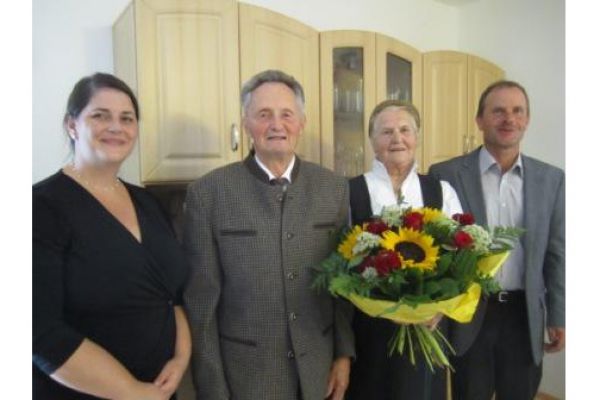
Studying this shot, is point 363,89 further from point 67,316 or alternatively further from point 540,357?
point 67,316

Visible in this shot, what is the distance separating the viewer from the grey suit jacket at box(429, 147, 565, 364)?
105 centimetres

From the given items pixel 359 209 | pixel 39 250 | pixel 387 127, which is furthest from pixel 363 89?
pixel 39 250

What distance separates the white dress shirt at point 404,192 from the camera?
3.55 feet

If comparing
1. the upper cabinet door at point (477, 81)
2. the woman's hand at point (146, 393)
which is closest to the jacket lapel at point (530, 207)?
the upper cabinet door at point (477, 81)

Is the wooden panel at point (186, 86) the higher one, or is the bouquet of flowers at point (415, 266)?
the wooden panel at point (186, 86)

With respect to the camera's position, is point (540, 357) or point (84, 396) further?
point (540, 357)

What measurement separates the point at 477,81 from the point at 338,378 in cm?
125

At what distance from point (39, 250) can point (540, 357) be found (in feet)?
4.02

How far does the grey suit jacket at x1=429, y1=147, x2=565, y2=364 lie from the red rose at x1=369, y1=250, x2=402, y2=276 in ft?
1.63

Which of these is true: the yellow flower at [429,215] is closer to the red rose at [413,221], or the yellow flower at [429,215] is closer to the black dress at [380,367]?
the red rose at [413,221]

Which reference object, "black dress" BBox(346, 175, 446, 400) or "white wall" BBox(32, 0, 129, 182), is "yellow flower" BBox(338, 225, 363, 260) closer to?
"black dress" BBox(346, 175, 446, 400)

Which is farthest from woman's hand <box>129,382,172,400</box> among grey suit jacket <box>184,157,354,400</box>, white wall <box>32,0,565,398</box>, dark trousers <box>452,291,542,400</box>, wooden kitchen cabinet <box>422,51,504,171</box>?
wooden kitchen cabinet <box>422,51,504,171</box>

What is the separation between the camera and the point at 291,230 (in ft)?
2.98

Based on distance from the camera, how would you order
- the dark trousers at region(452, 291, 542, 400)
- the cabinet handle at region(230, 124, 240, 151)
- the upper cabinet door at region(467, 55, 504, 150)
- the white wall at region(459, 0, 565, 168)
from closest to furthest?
1. the white wall at region(459, 0, 565, 168)
2. the dark trousers at region(452, 291, 542, 400)
3. the cabinet handle at region(230, 124, 240, 151)
4. the upper cabinet door at region(467, 55, 504, 150)
